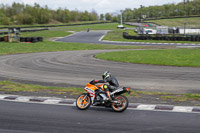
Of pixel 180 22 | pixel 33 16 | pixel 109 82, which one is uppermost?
pixel 33 16

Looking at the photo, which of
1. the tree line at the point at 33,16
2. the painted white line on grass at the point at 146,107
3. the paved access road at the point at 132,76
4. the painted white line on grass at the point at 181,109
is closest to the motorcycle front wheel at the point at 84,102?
the painted white line on grass at the point at 146,107

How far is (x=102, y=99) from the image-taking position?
9430 millimetres

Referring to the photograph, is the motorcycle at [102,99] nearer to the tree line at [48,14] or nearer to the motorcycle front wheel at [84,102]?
the motorcycle front wheel at [84,102]

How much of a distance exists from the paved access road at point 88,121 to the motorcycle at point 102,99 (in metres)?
0.21

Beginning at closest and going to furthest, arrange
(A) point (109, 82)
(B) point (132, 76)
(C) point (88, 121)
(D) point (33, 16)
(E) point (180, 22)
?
1. (C) point (88, 121)
2. (A) point (109, 82)
3. (B) point (132, 76)
4. (E) point (180, 22)
5. (D) point (33, 16)

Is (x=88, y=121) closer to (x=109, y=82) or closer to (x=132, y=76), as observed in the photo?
(x=109, y=82)

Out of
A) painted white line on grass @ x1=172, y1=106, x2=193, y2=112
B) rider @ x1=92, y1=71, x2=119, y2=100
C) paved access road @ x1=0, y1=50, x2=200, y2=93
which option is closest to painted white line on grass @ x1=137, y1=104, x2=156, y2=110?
painted white line on grass @ x1=172, y1=106, x2=193, y2=112

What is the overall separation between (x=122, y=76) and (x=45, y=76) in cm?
486

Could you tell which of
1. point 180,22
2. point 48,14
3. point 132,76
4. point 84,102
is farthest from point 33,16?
point 84,102

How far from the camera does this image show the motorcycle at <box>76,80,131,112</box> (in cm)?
922

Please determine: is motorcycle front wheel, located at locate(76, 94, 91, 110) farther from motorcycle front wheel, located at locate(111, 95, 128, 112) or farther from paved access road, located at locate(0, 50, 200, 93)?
paved access road, located at locate(0, 50, 200, 93)

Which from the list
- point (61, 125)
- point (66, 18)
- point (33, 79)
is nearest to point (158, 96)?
point (61, 125)

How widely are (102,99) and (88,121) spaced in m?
1.33

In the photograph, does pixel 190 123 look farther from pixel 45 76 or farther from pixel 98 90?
pixel 45 76
